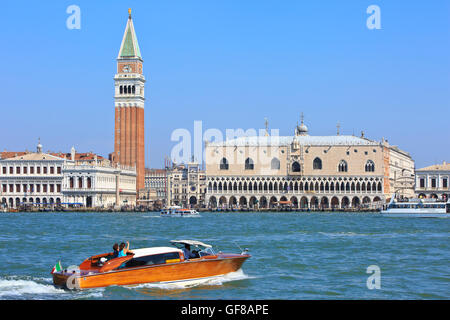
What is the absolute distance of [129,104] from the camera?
400 ft

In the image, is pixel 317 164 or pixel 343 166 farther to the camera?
pixel 317 164

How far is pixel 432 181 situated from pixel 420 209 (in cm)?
3458

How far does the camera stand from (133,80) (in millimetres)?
122875

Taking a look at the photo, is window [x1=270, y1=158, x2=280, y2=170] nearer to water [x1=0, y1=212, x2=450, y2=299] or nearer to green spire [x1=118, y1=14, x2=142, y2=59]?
green spire [x1=118, y1=14, x2=142, y2=59]

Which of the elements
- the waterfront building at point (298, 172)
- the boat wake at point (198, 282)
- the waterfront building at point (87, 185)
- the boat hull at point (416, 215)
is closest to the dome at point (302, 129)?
the waterfront building at point (298, 172)

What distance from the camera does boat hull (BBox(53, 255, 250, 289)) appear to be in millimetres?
19359

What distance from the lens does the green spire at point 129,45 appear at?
407ft

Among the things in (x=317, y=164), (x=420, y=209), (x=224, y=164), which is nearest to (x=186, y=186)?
(x=224, y=164)

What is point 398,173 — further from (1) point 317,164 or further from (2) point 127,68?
(2) point 127,68

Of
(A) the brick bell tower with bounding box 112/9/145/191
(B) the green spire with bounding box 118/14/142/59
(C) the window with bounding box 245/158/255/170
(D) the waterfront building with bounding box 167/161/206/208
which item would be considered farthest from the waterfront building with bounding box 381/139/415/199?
(B) the green spire with bounding box 118/14/142/59

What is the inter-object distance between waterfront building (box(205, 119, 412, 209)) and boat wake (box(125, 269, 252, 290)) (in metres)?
83.7

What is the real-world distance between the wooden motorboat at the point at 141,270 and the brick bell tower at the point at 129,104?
101m
